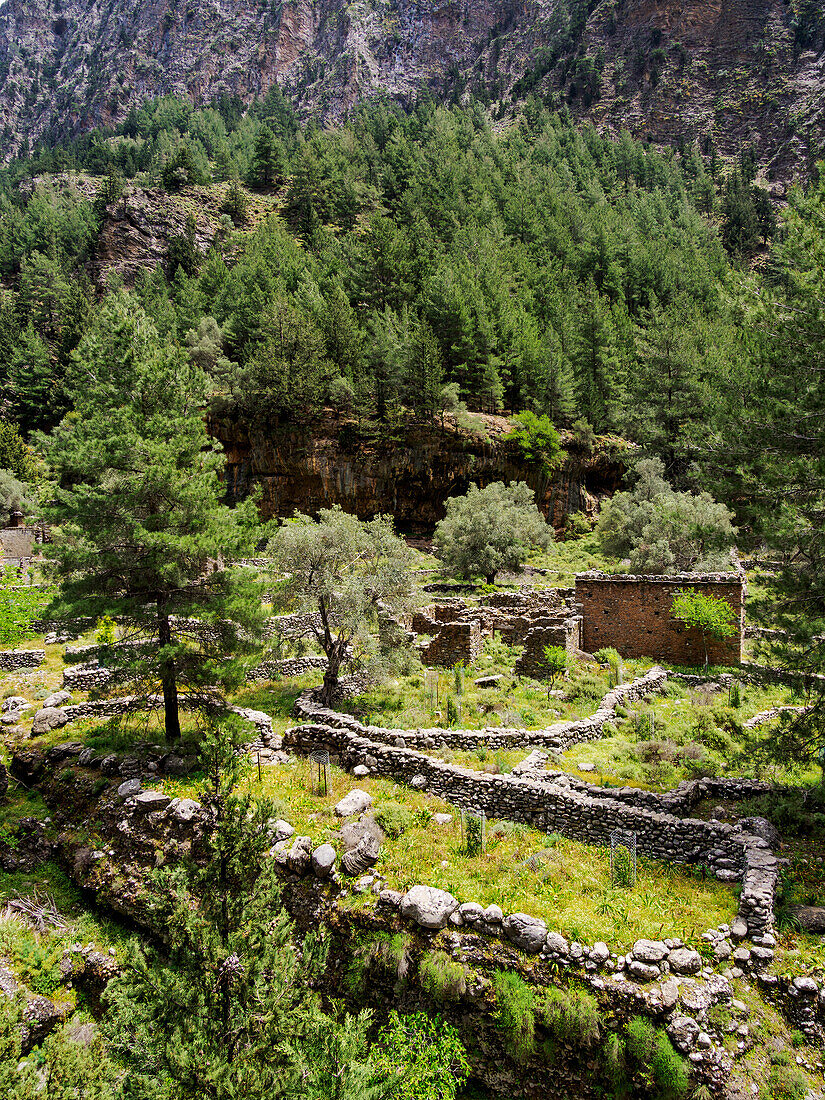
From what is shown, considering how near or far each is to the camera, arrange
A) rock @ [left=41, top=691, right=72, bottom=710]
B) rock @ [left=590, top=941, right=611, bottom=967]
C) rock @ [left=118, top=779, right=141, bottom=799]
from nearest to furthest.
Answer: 1. rock @ [left=590, top=941, right=611, bottom=967]
2. rock @ [left=118, top=779, right=141, bottom=799]
3. rock @ [left=41, top=691, right=72, bottom=710]

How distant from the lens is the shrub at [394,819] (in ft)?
31.6

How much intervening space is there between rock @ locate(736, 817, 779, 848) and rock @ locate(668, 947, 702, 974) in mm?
3177

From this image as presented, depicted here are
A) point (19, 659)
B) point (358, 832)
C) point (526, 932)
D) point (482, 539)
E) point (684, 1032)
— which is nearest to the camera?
point (684, 1032)

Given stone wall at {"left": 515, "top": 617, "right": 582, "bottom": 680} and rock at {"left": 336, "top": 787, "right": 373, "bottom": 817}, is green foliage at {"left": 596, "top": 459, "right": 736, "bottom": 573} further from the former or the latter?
rock at {"left": 336, "top": 787, "right": 373, "bottom": 817}

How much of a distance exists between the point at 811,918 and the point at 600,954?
2.72 m

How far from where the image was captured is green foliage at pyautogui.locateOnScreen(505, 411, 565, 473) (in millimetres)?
40438

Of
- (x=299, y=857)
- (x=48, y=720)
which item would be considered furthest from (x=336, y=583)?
(x=48, y=720)

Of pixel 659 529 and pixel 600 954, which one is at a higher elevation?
pixel 659 529

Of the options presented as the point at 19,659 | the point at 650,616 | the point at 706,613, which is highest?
the point at 706,613

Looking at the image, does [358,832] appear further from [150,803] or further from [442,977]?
[150,803]

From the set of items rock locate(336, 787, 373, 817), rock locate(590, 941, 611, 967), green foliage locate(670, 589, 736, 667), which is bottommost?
rock locate(590, 941, 611, 967)

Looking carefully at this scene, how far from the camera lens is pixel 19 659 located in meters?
19.0

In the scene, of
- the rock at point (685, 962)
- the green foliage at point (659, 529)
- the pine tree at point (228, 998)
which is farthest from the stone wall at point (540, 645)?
the pine tree at point (228, 998)

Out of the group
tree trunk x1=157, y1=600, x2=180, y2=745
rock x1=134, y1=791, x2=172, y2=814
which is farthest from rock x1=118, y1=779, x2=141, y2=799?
tree trunk x1=157, y1=600, x2=180, y2=745
